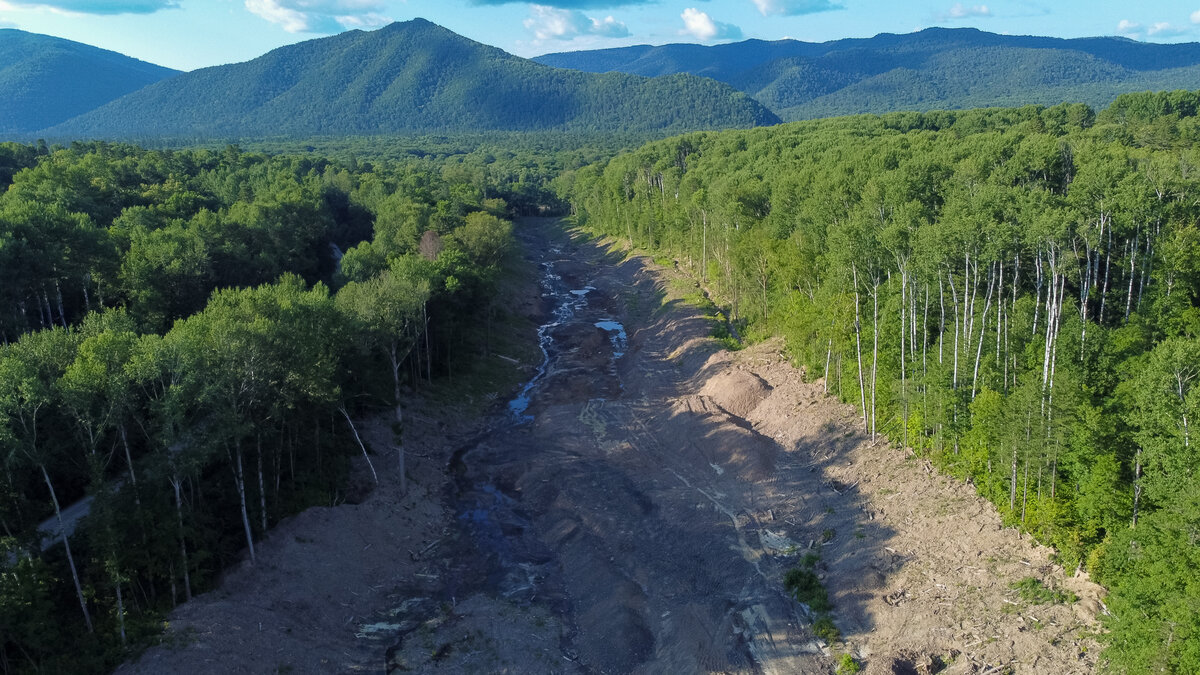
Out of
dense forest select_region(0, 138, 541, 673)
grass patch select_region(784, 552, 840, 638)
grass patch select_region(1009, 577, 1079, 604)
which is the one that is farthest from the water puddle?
grass patch select_region(1009, 577, 1079, 604)

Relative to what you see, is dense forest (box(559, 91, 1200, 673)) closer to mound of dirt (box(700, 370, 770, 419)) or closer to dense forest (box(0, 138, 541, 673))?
mound of dirt (box(700, 370, 770, 419))

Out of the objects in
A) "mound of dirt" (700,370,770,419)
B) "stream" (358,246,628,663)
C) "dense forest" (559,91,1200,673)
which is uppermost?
"dense forest" (559,91,1200,673)

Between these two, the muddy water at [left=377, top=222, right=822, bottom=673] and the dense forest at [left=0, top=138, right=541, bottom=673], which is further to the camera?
the muddy water at [left=377, top=222, right=822, bottom=673]

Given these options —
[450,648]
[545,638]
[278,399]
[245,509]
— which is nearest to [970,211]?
[545,638]

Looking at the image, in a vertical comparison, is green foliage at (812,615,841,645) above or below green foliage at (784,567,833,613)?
below

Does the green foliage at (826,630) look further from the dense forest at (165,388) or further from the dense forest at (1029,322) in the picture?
the dense forest at (165,388)

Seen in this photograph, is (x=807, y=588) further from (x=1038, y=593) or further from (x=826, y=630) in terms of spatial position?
(x=1038, y=593)
